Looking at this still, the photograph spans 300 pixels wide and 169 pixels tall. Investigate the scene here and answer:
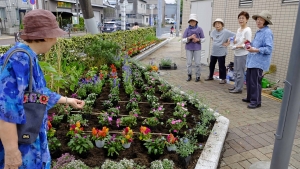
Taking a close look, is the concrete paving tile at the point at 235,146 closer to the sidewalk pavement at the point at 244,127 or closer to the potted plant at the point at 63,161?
the sidewalk pavement at the point at 244,127

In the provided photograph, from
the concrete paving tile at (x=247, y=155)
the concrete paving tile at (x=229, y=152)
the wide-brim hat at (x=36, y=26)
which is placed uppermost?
the wide-brim hat at (x=36, y=26)

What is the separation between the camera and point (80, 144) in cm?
264

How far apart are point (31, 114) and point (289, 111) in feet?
7.21

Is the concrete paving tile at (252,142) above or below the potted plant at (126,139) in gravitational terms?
below

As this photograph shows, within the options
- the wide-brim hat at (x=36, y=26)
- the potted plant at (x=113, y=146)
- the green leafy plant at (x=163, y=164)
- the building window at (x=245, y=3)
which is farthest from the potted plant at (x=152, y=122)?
the building window at (x=245, y=3)

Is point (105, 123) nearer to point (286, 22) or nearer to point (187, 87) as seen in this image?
point (187, 87)

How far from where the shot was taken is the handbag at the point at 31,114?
140 cm

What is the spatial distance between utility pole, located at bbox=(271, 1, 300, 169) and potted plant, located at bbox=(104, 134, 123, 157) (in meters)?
1.62

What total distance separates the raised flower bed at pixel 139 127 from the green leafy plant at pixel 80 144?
0.03ft

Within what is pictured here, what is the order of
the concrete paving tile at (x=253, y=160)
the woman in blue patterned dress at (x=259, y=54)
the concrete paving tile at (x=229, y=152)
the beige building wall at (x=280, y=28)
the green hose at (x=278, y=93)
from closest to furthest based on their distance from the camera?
the concrete paving tile at (x=253, y=160) < the concrete paving tile at (x=229, y=152) < the woman in blue patterned dress at (x=259, y=54) < the green hose at (x=278, y=93) < the beige building wall at (x=280, y=28)

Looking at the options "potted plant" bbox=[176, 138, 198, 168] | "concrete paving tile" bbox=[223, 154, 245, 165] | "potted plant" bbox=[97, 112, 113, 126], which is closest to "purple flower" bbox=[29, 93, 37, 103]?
"potted plant" bbox=[176, 138, 198, 168]

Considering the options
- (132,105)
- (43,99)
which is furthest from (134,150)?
(43,99)

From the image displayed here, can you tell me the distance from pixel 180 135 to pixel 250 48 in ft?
7.00

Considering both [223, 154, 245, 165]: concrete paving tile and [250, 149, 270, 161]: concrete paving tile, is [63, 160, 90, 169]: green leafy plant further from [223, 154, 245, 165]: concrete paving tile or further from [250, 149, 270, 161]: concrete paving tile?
[250, 149, 270, 161]: concrete paving tile
